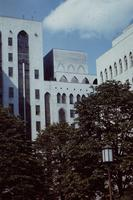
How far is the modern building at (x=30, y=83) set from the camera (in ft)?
295

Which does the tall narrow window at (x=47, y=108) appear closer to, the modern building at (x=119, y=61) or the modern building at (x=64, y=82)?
the modern building at (x=64, y=82)

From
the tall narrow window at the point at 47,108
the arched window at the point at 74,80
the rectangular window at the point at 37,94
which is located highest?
the arched window at the point at 74,80

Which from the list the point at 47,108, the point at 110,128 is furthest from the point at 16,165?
the point at 47,108

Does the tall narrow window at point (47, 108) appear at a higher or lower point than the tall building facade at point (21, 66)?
lower

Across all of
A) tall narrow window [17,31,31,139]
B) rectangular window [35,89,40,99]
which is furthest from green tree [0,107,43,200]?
rectangular window [35,89,40,99]

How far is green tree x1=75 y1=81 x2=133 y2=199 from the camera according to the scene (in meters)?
33.1

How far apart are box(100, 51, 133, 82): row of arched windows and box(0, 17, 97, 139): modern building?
18.9 meters

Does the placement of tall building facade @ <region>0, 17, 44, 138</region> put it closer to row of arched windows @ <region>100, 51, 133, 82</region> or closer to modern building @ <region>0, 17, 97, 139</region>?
modern building @ <region>0, 17, 97, 139</region>

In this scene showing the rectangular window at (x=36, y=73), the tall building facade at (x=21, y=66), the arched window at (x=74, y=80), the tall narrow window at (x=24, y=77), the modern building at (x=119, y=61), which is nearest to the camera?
the modern building at (x=119, y=61)

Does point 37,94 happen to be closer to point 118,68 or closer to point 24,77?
point 24,77

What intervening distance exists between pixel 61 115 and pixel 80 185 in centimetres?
6238

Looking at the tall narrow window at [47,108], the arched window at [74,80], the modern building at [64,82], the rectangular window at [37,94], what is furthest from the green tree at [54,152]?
the arched window at [74,80]

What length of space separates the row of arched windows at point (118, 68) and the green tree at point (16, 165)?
3337 cm

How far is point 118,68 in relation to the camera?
7300 centimetres
